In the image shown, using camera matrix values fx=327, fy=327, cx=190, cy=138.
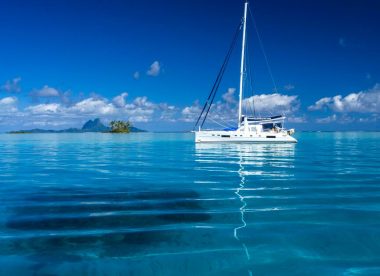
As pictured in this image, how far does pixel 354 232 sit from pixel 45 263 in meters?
6.23

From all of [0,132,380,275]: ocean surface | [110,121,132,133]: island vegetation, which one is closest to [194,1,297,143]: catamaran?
[0,132,380,275]: ocean surface

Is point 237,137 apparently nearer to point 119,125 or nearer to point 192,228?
point 192,228

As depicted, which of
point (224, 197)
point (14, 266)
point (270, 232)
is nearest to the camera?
point (14, 266)

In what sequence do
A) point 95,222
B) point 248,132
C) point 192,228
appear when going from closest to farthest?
point 192,228 < point 95,222 < point 248,132

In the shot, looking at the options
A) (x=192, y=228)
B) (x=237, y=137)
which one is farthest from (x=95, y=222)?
(x=237, y=137)

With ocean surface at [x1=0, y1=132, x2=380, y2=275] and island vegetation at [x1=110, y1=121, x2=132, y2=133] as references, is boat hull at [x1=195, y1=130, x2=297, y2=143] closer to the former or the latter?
ocean surface at [x1=0, y1=132, x2=380, y2=275]

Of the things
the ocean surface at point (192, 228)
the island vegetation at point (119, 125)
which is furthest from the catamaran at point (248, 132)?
the island vegetation at point (119, 125)

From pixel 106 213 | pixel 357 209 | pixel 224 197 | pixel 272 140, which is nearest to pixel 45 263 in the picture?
pixel 106 213

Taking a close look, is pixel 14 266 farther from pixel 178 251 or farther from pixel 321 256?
pixel 321 256

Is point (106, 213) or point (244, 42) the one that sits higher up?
point (244, 42)

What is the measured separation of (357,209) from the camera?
910 centimetres

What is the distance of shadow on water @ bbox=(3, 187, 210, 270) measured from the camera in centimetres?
617

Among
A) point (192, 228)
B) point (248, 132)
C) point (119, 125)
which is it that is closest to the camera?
point (192, 228)

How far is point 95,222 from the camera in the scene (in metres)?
8.04
